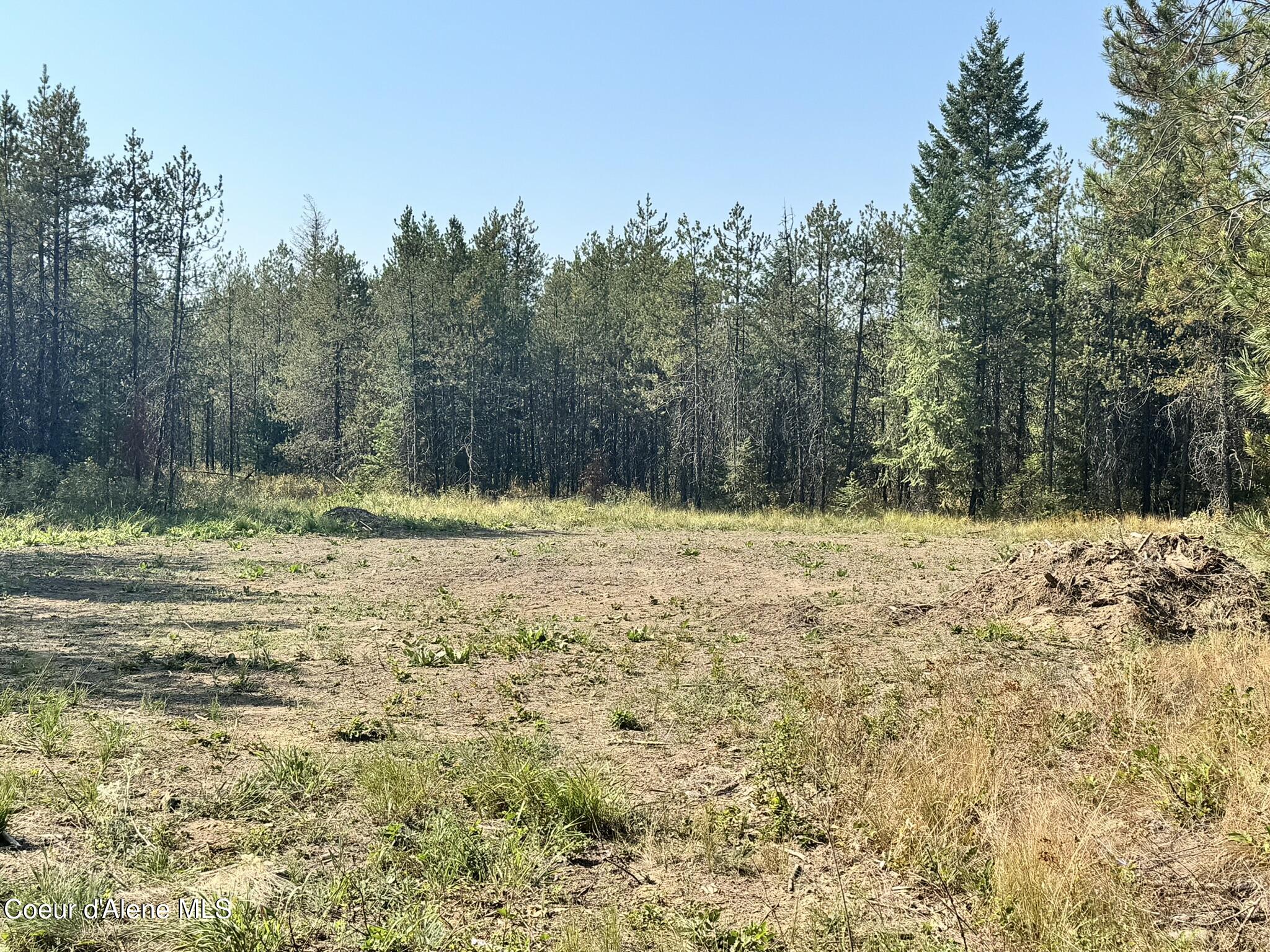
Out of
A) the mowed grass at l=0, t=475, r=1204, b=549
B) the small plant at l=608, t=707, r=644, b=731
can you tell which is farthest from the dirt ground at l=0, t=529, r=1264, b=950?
the mowed grass at l=0, t=475, r=1204, b=549

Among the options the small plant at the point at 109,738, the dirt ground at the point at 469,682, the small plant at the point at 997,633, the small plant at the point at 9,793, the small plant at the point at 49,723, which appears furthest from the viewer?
the small plant at the point at 997,633

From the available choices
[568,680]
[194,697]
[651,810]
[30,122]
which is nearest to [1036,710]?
[651,810]

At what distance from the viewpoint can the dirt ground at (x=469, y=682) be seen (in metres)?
4.21

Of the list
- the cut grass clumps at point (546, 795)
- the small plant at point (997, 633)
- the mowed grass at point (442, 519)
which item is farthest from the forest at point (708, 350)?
the cut grass clumps at point (546, 795)

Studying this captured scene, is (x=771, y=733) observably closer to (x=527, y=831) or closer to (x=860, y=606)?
(x=527, y=831)

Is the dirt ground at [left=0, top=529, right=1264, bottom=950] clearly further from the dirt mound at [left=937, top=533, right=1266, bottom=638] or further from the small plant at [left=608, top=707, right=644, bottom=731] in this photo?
the dirt mound at [left=937, top=533, right=1266, bottom=638]

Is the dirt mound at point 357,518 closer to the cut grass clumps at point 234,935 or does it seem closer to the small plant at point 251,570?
the small plant at point 251,570

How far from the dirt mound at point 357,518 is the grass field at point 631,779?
11510 millimetres

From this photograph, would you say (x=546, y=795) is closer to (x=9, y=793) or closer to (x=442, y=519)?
(x=9, y=793)

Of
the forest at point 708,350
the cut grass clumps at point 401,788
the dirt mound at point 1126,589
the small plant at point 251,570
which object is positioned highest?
the forest at point 708,350

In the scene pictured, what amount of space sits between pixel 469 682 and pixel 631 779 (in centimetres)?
302

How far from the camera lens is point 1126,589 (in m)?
10.7

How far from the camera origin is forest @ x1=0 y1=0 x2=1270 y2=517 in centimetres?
2759

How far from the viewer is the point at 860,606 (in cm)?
1215
